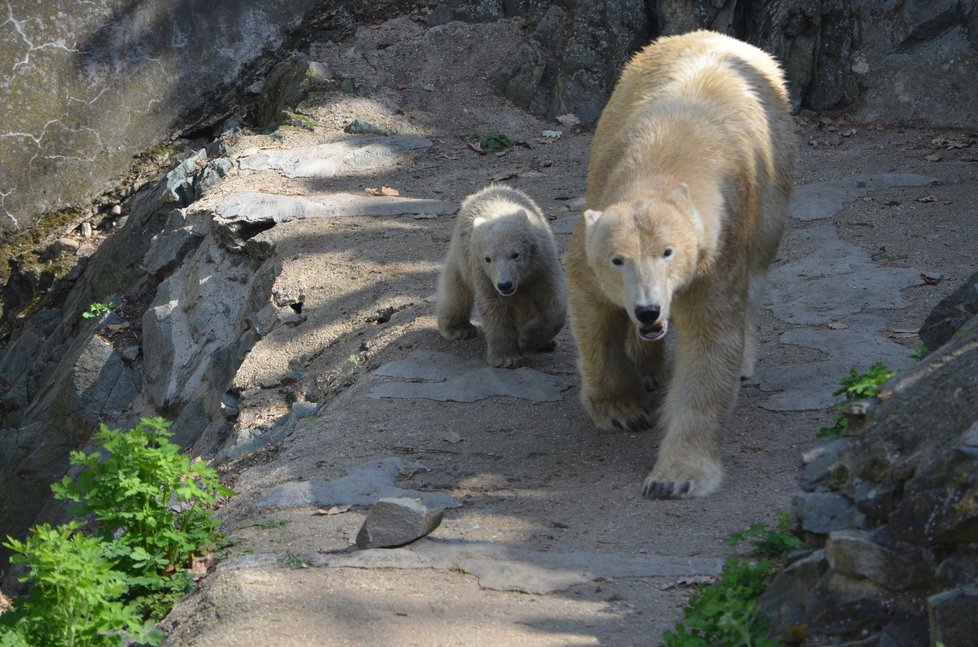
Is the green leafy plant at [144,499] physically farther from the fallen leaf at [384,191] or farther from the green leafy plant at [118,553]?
the fallen leaf at [384,191]

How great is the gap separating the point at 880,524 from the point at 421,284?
531 centimetres

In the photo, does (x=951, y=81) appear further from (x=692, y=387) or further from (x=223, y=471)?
(x=223, y=471)

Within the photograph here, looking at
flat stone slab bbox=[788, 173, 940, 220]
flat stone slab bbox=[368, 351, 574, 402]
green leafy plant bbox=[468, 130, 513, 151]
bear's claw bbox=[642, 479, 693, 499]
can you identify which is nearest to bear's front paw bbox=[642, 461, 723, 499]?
bear's claw bbox=[642, 479, 693, 499]

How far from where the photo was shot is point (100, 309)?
9.91 meters

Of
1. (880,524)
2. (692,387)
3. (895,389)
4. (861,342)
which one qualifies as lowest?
(861,342)

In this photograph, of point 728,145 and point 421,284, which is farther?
point 421,284

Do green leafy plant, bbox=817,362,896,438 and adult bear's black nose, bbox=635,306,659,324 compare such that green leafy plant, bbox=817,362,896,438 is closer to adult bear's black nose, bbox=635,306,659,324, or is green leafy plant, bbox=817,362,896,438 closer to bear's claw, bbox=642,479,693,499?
bear's claw, bbox=642,479,693,499

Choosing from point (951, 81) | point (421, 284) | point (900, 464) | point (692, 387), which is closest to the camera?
point (900, 464)

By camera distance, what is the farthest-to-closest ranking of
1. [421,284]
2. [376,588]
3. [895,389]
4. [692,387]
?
[421,284] < [692,387] < [376,588] < [895,389]

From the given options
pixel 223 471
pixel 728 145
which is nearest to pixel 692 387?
pixel 728 145

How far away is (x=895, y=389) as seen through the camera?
10.7 feet

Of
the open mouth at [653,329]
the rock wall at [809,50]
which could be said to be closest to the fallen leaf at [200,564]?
the open mouth at [653,329]

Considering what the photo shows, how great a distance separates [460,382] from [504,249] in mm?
804

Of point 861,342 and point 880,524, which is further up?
point 880,524
